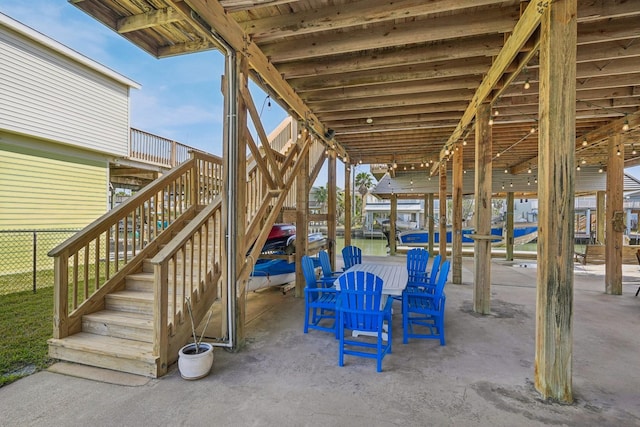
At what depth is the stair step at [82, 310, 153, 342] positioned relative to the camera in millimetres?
3072

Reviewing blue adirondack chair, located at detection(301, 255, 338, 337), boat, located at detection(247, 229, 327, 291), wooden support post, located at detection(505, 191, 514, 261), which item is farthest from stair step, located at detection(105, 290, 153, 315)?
wooden support post, located at detection(505, 191, 514, 261)

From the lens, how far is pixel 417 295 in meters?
3.68

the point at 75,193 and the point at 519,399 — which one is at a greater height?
the point at 75,193

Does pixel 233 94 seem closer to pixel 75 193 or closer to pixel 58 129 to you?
pixel 58 129

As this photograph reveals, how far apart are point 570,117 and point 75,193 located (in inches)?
430

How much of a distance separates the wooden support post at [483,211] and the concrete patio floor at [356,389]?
0.72 metres

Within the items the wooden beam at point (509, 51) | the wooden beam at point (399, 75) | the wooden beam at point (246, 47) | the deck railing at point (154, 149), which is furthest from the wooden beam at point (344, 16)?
the deck railing at point (154, 149)

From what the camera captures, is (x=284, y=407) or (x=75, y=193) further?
(x=75, y=193)

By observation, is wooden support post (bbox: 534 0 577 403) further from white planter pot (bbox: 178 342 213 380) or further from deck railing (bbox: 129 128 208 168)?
deck railing (bbox: 129 128 208 168)

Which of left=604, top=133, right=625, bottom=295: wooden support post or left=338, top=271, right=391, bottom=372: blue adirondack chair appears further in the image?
left=604, top=133, right=625, bottom=295: wooden support post

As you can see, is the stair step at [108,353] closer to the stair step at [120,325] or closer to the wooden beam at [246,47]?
the stair step at [120,325]

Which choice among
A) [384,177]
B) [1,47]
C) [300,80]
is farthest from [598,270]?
[1,47]

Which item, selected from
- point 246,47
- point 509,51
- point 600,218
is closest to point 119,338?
point 246,47

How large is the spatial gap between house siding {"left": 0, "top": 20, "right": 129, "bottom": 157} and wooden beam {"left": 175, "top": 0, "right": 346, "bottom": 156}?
274 inches
